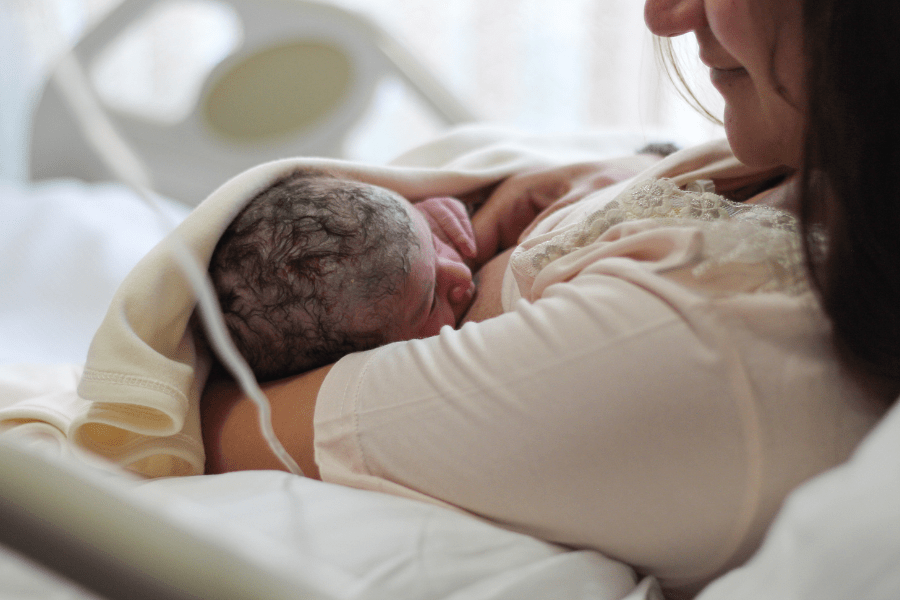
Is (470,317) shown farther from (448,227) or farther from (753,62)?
(753,62)

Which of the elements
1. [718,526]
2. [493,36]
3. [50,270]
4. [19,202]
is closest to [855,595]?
[718,526]

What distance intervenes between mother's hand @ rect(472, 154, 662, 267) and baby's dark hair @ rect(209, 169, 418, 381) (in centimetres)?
24

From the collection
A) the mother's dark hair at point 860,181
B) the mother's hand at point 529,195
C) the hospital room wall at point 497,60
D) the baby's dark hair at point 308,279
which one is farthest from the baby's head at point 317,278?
the hospital room wall at point 497,60

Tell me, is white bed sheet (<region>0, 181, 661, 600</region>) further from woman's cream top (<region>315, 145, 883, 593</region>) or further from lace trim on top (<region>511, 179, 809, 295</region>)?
lace trim on top (<region>511, 179, 809, 295</region>)

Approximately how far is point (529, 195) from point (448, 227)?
0.16 meters

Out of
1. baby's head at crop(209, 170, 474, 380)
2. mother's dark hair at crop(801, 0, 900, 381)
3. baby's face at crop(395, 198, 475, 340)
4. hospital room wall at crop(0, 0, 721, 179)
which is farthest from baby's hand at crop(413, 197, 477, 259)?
hospital room wall at crop(0, 0, 721, 179)

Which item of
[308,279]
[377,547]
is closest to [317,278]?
[308,279]

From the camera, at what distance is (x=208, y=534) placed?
25 centimetres

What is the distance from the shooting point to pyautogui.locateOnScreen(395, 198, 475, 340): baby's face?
25.4 inches

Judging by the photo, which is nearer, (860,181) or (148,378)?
(860,181)

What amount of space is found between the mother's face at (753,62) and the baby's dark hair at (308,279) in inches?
A: 12.1

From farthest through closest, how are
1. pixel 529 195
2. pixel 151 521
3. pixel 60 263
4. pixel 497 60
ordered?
1. pixel 497 60
2. pixel 60 263
3. pixel 529 195
4. pixel 151 521

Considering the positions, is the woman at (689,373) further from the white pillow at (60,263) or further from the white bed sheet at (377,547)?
the white pillow at (60,263)

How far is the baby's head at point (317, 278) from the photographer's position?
608 millimetres
